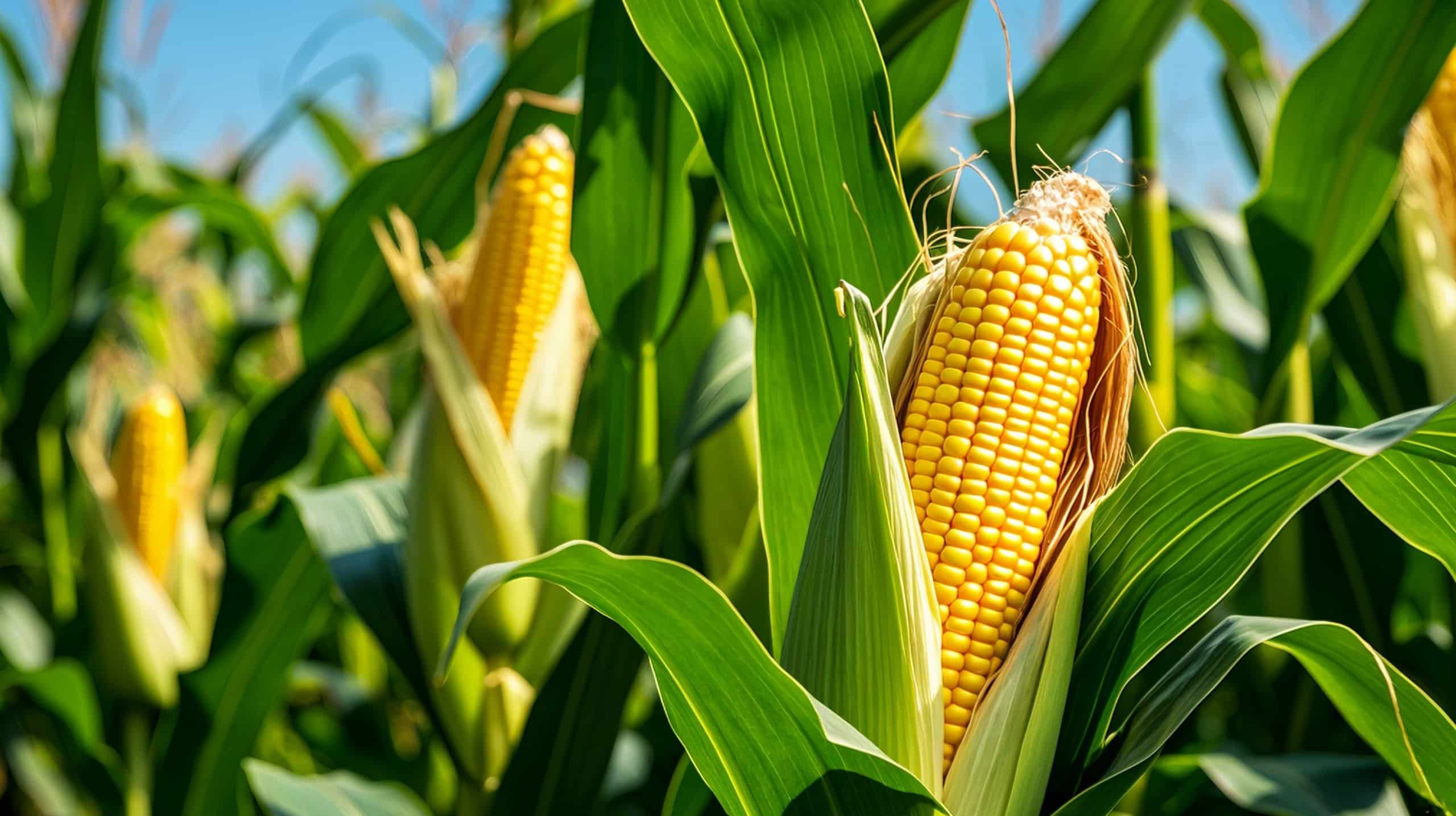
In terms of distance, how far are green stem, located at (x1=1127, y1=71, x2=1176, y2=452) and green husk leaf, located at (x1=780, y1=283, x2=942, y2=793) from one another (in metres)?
0.49

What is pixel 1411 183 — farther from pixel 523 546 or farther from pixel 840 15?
pixel 523 546

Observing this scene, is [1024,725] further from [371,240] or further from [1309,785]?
[371,240]

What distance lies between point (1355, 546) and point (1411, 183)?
1.42 ft

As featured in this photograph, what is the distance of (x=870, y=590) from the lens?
24.2 inches

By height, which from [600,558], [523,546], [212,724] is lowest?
[212,724]

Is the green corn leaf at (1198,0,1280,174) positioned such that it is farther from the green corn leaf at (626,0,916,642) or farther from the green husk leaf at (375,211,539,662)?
the green husk leaf at (375,211,539,662)

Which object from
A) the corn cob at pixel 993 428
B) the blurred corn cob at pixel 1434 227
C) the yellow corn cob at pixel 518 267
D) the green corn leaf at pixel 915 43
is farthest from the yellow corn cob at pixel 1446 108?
the yellow corn cob at pixel 518 267

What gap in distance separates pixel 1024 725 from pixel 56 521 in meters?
1.95

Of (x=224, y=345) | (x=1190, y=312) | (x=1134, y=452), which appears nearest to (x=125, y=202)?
(x=224, y=345)

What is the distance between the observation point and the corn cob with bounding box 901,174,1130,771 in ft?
2.27

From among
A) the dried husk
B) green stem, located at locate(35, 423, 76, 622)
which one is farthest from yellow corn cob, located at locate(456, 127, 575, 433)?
green stem, located at locate(35, 423, 76, 622)

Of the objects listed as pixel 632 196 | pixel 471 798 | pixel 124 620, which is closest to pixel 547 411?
pixel 632 196

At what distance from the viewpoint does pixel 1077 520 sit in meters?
0.70

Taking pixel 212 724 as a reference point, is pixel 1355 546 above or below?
above
